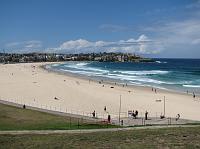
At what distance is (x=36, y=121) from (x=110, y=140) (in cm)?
1159

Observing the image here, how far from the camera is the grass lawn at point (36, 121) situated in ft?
94.1

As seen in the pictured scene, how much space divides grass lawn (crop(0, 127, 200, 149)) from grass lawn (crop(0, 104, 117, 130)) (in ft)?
15.4

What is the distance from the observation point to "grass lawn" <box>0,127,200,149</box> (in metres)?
20.3

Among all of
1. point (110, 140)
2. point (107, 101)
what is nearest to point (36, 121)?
point (110, 140)

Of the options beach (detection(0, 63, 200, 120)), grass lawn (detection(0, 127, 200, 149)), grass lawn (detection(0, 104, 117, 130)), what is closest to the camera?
grass lawn (detection(0, 127, 200, 149))

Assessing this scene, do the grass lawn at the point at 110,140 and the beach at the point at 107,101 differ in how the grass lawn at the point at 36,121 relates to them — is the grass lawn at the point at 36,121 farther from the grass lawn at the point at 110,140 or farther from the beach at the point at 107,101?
the beach at the point at 107,101

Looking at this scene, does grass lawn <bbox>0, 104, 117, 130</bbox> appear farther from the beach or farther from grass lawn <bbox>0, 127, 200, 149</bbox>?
the beach

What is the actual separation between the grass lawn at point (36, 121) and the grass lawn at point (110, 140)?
4.69m

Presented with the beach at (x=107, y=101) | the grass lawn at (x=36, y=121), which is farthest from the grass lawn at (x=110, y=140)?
the beach at (x=107, y=101)

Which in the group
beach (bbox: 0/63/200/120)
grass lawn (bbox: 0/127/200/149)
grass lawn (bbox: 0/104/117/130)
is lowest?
beach (bbox: 0/63/200/120)

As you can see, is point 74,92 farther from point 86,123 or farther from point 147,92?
point 86,123

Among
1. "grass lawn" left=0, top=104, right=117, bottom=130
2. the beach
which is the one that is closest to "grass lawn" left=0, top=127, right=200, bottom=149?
"grass lawn" left=0, top=104, right=117, bottom=130

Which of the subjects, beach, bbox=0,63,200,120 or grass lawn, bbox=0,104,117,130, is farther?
beach, bbox=0,63,200,120

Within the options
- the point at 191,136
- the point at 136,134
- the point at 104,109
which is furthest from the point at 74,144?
the point at 104,109
